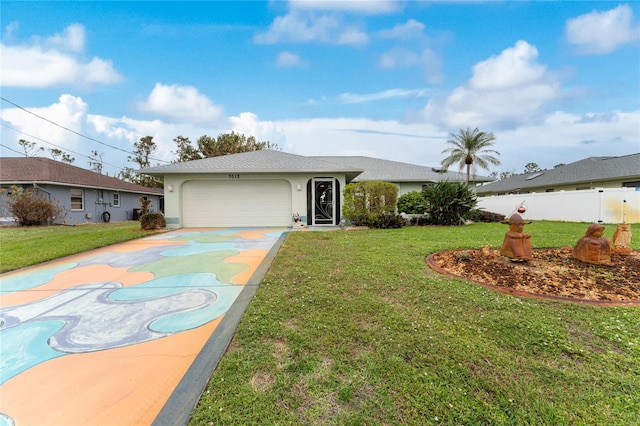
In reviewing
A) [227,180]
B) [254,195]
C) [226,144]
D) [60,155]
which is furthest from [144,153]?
[254,195]

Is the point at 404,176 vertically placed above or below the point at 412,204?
above

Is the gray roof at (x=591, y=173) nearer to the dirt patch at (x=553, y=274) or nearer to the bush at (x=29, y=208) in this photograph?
the dirt patch at (x=553, y=274)

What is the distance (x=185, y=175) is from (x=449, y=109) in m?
16.4

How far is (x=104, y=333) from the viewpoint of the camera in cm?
273

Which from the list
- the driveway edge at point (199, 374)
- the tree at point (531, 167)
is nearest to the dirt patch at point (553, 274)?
the driveway edge at point (199, 374)

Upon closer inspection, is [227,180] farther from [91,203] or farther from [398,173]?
[91,203]

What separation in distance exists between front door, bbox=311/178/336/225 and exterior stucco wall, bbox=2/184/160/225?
48.9 feet

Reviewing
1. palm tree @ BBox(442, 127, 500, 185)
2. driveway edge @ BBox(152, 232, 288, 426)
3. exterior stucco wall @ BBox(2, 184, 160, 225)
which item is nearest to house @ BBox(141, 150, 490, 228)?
driveway edge @ BBox(152, 232, 288, 426)

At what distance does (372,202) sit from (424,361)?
29.7 feet

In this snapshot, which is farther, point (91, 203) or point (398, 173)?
point (91, 203)

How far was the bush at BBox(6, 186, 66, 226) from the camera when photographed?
43.6 ft

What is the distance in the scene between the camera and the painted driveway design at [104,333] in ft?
5.94

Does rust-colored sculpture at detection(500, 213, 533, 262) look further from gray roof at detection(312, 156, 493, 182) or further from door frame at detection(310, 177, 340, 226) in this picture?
gray roof at detection(312, 156, 493, 182)

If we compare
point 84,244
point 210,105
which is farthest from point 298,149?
point 84,244
